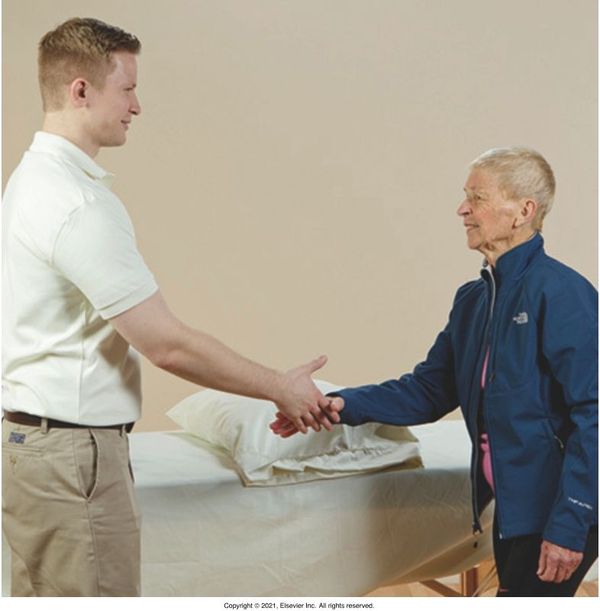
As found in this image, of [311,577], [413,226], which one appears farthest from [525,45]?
[311,577]

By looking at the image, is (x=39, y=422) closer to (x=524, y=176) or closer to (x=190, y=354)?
(x=190, y=354)

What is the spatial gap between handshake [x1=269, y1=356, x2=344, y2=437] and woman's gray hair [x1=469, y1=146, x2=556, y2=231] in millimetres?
544

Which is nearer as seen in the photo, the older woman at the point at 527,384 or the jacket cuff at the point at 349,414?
the older woman at the point at 527,384

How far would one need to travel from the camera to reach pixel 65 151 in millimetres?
1818

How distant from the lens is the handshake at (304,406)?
213cm

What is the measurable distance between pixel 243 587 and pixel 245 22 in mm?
1947

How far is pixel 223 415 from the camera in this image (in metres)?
2.37

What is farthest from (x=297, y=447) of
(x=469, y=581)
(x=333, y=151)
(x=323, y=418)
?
(x=333, y=151)

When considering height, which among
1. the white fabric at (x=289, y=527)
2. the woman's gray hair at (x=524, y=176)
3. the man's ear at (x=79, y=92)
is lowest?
the white fabric at (x=289, y=527)

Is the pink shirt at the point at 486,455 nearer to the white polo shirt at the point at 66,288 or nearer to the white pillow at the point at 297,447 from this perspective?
the white pillow at the point at 297,447

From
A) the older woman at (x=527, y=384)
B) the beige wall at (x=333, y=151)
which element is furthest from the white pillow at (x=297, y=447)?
the beige wall at (x=333, y=151)

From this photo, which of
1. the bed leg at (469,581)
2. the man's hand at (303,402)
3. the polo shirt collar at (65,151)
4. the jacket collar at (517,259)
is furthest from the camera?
the bed leg at (469,581)

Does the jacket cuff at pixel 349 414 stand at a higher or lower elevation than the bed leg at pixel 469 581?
higher

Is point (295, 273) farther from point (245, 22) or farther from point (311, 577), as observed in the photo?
point (311, 577)
